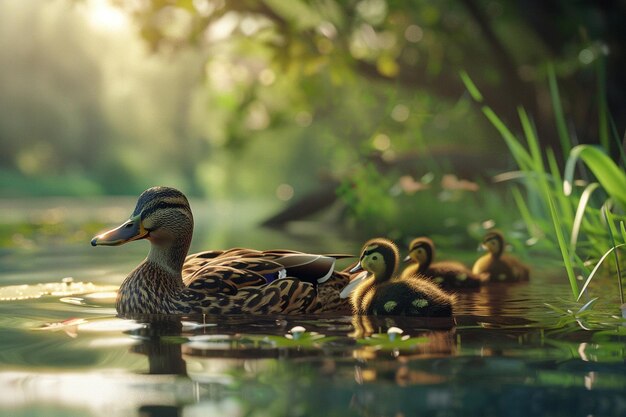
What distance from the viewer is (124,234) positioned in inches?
260

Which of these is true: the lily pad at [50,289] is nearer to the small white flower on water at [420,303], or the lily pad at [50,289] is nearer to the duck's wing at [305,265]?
the duck's wing at [305,265]

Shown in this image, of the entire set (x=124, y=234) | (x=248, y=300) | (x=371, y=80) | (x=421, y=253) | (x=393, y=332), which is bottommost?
(x=393, y=332)

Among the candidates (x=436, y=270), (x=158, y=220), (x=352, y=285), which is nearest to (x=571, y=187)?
(x=352, y=285)

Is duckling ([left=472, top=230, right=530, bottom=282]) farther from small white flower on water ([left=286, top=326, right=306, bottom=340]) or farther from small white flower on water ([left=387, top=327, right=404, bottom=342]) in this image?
small white flower on water ([left=286, top=326, right=306, bottom=340])

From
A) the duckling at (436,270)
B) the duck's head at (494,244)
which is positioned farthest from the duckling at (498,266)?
the duckling at (436,270)

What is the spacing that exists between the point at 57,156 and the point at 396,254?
3515 centimetres

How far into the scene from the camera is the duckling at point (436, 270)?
812 cm

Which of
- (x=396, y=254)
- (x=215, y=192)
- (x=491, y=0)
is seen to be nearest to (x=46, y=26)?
(x=215, y=192)

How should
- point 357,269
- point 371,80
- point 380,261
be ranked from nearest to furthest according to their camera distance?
point 380,261
point 357,269
point 371,80

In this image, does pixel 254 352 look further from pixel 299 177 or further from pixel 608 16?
pixel 299 177

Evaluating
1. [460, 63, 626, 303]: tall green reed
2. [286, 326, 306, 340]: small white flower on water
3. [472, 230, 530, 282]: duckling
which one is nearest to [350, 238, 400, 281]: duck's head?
[460, 63, 626, 303]: tall green reed

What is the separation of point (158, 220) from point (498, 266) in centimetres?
316

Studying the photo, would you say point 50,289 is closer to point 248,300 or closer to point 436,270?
point 248,300

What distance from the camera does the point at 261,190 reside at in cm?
4119
